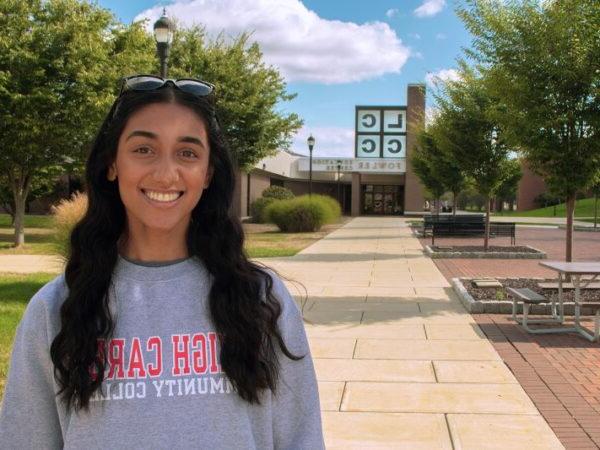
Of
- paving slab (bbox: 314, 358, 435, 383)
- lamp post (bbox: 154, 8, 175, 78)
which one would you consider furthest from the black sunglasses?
lamp post (bbox: 154, 8, 175, 78)

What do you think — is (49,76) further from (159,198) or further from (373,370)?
(159,198)

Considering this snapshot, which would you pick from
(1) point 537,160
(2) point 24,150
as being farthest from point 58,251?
(2) point 24,150

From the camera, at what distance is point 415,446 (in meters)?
4.11

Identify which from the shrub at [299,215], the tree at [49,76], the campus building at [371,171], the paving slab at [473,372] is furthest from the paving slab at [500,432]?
the campus building at [371,171]

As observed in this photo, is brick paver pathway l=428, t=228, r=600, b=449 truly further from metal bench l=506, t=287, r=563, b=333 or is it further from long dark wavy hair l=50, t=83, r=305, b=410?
long dark wavy hair l=50, t=83, r=305, b=410

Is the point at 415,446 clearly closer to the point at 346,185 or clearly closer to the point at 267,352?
the point at 267,352

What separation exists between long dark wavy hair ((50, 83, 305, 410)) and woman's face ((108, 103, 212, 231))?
4cm

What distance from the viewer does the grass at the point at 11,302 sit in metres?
6.00

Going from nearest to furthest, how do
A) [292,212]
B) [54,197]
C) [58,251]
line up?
[58,251] → [292,212] → [54,197]

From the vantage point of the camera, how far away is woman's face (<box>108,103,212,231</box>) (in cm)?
150

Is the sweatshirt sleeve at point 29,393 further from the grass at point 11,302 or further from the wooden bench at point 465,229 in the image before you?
the wooden bench at point 465,229

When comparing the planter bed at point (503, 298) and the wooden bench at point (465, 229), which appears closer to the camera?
the planter bed at point (503, 298)

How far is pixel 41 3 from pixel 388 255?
11870mm

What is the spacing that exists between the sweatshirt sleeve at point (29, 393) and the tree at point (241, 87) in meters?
22.2
